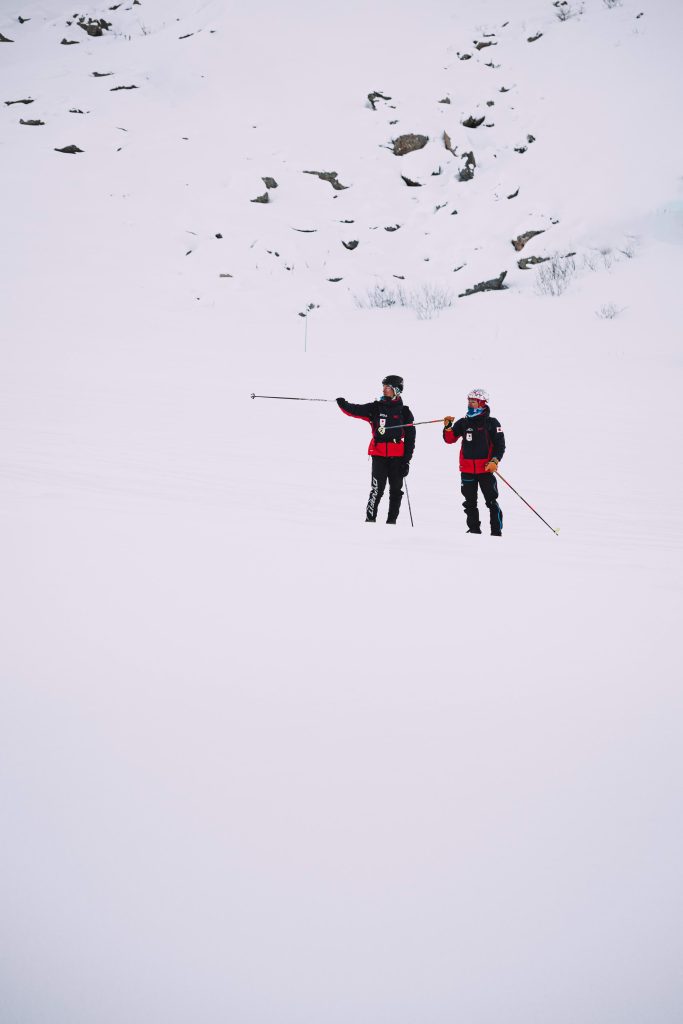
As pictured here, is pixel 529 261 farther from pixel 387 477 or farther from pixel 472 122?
pixel 387 477

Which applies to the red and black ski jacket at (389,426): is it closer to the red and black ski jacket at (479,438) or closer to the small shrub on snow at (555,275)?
the red and black ski jacket at (479,438)

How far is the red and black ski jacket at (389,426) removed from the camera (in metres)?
5.95

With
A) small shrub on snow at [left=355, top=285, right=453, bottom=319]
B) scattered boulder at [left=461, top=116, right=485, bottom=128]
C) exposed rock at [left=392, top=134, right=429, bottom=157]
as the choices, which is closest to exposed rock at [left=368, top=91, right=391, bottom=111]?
exposed rock at [left=392, top=134, right=429, bottom=157]

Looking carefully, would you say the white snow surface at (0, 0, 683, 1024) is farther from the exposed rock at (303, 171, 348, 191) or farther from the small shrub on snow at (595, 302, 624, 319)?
the exposed rock at (303, 171, 348, 191)

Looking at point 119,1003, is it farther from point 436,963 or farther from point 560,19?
point 560,19

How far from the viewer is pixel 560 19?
21.5 meters

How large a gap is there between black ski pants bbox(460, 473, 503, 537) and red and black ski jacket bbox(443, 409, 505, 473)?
0.31ft

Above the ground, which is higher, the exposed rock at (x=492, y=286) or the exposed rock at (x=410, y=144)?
the exposed rock at (x=410, y=144)

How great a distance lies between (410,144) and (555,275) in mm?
8395

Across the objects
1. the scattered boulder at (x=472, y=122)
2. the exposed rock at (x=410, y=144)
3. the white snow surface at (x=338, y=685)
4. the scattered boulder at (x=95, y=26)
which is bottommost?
the white snow surface at (x=338, y=685)

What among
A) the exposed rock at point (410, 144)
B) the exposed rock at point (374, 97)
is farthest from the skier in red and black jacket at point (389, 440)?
the exposed rock at point (374, 97)

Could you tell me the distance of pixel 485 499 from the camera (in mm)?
6125

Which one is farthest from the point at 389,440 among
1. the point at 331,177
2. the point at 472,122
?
the point at 472,122

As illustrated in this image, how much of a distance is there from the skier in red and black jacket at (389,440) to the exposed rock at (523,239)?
11139mm
